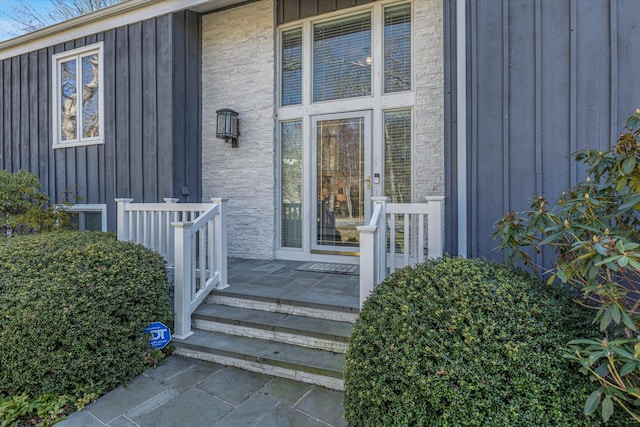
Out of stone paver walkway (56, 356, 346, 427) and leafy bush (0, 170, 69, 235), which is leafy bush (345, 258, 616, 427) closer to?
stone paver walkway (56, 356, 346, 427)

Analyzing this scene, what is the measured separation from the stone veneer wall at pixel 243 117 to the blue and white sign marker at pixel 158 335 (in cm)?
219

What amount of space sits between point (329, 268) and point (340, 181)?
1173 mm

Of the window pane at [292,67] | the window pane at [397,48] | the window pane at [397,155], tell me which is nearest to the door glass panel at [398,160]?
the window pane at [397,155]

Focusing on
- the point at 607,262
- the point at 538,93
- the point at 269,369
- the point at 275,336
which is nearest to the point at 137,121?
the point at 275,336

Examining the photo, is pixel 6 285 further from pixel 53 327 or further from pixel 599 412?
pixel 599 412

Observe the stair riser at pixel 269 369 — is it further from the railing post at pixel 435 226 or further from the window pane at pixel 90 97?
the window pane at pixel 90 97

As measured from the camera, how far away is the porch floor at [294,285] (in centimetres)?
302

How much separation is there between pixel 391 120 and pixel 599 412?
3514 millimetres

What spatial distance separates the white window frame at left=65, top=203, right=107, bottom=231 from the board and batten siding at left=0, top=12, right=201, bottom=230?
9 centimetres

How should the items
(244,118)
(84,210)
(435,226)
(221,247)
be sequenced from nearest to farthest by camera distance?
(435,226), (221,247), (244,118), (84,210)

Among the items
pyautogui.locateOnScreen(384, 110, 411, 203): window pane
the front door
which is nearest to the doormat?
the front door

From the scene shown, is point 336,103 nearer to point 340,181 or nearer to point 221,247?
point 340,181

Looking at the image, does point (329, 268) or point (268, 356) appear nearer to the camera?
point (268, 356)

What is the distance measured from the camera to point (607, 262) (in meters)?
1.39
